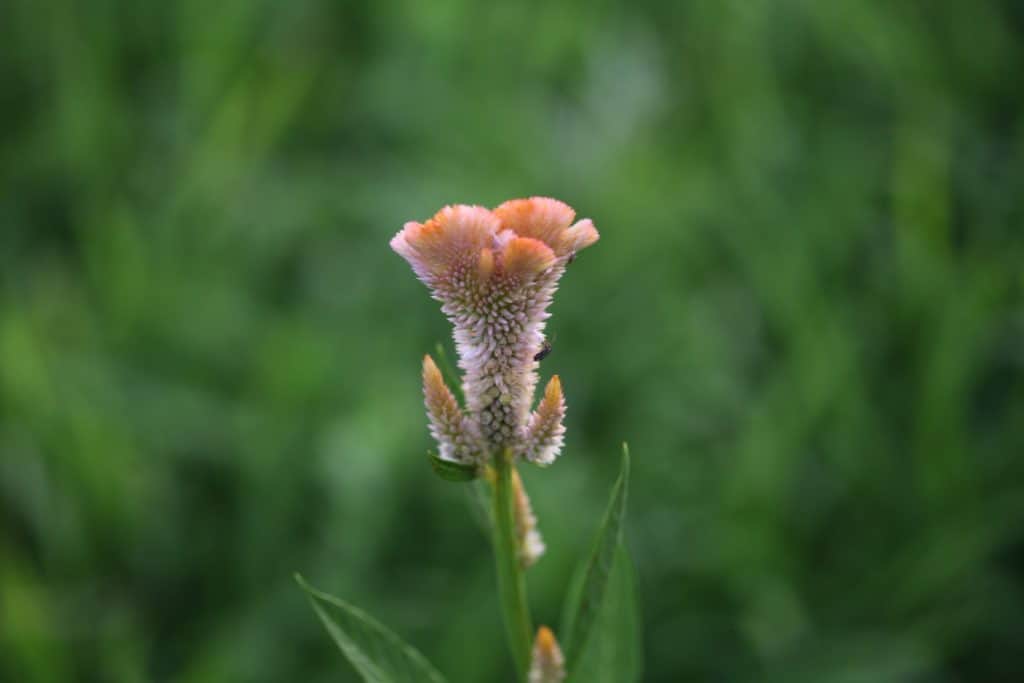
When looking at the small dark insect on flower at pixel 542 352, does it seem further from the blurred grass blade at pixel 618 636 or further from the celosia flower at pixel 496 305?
the blurred grass blade at pixel 618 636

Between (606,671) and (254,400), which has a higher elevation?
(254,400)

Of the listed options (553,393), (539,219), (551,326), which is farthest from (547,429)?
(551,326)

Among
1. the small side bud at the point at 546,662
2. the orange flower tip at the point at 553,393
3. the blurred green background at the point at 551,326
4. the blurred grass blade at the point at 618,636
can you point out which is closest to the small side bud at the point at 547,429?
the orange flower tip at the point at 553,393

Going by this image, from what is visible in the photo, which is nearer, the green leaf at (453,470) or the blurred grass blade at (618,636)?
the green leaf at (453,470)

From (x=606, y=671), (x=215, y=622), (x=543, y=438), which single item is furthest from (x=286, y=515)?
(x=543, y=438)

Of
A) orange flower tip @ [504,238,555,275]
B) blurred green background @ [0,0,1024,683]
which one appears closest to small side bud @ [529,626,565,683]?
orange flower tip @ [504,238,555,275]

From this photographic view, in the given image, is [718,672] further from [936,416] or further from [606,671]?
[606,671]

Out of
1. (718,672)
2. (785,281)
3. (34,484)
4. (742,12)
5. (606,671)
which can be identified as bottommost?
(606,671)
